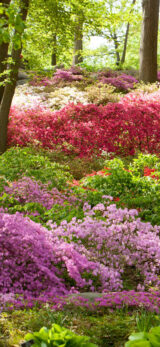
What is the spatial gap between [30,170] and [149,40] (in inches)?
400

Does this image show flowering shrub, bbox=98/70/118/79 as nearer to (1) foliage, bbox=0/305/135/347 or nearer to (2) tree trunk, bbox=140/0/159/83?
(2) tree trunk, bbox=140/0/159/83

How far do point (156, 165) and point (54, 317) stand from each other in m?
5.51

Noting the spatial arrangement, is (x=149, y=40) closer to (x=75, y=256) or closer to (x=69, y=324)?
(x=75, y=256)

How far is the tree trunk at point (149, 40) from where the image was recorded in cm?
1476

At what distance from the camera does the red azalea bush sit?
10055 millimetres

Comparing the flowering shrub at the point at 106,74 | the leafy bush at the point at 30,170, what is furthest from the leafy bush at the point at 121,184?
the flowering shrub at the point at 106,74

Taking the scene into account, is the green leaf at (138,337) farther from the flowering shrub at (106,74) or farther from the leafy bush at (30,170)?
the flowering shrub at (106,74)

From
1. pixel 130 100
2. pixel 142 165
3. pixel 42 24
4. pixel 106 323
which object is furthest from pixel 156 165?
pixel 42 24

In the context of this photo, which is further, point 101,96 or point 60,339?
point 101,96

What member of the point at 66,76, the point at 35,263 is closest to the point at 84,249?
the point at 35,263

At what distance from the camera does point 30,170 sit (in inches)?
296

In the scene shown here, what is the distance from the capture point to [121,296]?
9.95 feet

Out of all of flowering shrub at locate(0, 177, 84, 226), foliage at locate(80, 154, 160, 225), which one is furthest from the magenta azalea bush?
foliage at locate(80, 154, 160, 225)

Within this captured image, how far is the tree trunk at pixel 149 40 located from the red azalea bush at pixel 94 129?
17.2ft
